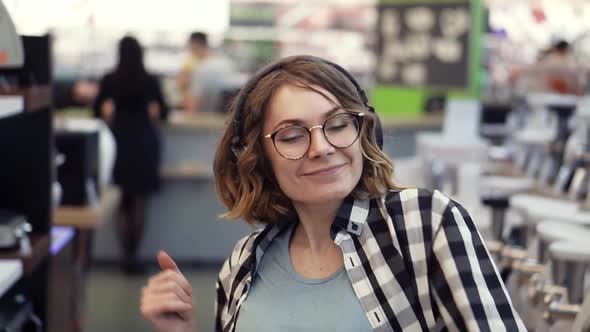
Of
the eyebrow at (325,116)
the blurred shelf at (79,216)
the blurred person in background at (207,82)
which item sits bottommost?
the blurred shelf at (79,216)

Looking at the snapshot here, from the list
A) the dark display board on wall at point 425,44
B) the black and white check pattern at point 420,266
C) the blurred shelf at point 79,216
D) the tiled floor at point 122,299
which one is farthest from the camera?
the dark display board on wall at point 425,44

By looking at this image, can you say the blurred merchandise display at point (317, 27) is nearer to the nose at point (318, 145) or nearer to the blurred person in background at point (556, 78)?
the blurred person in background at point (556, 78)

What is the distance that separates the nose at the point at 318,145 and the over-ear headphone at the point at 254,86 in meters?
0.12

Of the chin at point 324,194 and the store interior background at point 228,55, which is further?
the store interior background at point 228,55

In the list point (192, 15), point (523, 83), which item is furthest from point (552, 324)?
point (192, 15)

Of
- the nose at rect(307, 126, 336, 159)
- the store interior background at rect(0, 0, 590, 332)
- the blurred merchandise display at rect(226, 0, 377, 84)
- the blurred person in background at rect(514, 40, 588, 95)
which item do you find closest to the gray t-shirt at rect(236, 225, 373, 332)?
the nose at rect(307, 126, 336, 159)

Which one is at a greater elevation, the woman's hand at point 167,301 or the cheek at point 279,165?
the cheek at point 279,165

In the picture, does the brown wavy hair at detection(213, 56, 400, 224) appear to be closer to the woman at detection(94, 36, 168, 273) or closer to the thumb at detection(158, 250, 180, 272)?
the thumb at detection(158, 250, 180, 272)

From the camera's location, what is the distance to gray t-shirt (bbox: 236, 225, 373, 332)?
1.57 m

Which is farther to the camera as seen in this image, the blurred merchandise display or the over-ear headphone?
the blurred merchandise display

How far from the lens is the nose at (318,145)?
1607 mm

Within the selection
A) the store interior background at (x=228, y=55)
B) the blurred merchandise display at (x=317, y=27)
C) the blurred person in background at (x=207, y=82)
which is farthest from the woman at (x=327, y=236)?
the blurred merchandise display at (x=317, y=27)

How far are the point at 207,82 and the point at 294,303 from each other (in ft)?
20.0

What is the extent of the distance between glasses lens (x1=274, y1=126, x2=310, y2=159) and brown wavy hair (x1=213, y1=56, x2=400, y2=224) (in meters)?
0.07
